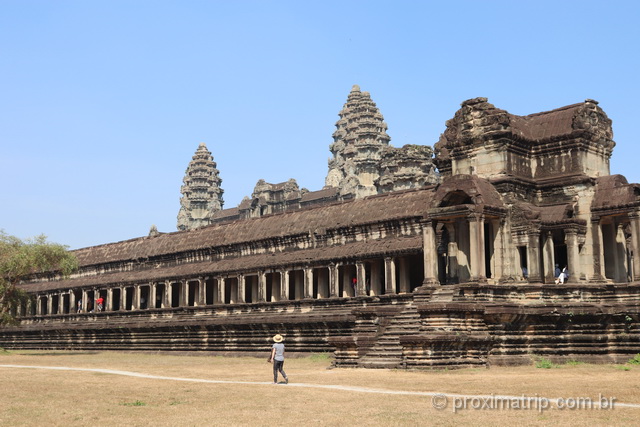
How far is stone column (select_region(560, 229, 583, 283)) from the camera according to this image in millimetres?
32344

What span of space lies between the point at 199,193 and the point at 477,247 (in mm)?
112801

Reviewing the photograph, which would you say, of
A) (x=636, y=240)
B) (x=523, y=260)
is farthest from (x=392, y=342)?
(x=636, y=240)

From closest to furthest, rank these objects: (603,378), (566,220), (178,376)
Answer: (603,378) < (178,376) < (566,220)

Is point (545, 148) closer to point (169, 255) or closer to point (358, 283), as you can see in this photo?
point (358, 283)

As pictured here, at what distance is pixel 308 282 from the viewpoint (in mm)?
44781

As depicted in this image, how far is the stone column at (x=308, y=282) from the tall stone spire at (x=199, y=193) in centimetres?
9513

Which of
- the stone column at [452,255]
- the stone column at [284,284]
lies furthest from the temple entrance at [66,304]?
the stone column at [452,255]

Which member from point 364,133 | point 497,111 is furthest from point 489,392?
point 364,133

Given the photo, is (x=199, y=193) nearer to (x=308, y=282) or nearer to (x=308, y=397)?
(x=308, y=282)

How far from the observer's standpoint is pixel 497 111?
3406 centimetres

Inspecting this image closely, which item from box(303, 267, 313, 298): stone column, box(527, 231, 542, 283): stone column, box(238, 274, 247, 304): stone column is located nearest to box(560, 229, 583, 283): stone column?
box(527, 231, 542, 283): stone column

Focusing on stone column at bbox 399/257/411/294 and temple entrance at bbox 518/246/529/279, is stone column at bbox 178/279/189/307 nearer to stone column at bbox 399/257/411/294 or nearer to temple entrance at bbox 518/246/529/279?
stone column at bbox 399/257/411/294

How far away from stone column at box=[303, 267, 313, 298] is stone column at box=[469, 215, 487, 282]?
14.8 m

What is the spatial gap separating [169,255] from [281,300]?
1378 centimetres
